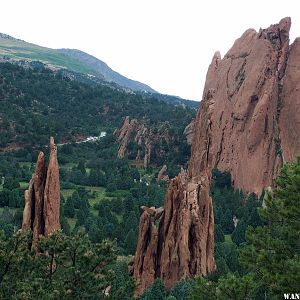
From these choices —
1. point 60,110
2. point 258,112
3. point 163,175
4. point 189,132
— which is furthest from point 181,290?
point 60,110

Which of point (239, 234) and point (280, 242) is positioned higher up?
point (280, 242)

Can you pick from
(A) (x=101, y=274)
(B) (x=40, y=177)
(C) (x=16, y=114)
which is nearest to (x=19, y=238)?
(A) (x=101, y=274)

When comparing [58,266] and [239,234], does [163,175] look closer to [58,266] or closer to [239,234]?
[239,234]

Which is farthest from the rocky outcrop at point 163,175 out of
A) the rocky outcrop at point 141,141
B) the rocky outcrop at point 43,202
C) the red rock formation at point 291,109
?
the rocky outcrop at point 43,202

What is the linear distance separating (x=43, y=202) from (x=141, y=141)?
7725 centimetres

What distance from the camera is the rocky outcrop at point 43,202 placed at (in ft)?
125

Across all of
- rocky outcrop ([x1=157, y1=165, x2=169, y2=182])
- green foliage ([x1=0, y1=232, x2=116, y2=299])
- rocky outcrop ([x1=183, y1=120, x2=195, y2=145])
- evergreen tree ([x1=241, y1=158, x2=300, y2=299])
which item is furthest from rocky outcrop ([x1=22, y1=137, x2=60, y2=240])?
rocky outcrop ([x1=183, y1=120, x2=195, y2=145])

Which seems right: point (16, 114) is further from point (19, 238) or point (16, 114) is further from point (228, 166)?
point (19, 238)

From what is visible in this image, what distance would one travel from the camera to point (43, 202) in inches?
1515

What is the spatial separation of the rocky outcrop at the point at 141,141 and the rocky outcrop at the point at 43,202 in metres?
66.5

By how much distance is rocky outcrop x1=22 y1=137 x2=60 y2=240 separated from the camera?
3806 cm

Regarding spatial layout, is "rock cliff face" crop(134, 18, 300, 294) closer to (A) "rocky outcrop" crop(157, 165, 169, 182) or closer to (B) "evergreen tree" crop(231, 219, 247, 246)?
(A) "rocky outcrop" crop(157, 165, 169, 182)

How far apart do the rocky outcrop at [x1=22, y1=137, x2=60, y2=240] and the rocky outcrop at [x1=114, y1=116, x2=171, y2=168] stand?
6652 cm

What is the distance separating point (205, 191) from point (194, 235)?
4282 millimetres
